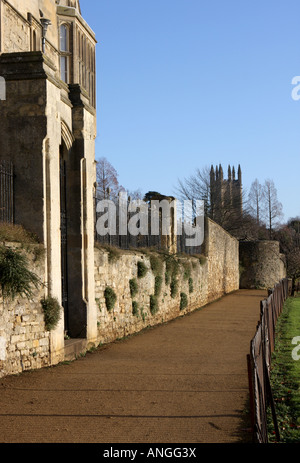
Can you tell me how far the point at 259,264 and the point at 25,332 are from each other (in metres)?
32.3

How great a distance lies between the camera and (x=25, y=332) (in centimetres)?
831

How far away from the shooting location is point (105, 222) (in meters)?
13.3

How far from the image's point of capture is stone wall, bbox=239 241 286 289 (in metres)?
39.1

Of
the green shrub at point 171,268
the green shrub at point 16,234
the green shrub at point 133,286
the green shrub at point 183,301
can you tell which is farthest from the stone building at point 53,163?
the green shrub at point 183,301

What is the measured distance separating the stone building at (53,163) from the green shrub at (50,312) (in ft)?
0.60

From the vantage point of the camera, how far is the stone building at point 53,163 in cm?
912

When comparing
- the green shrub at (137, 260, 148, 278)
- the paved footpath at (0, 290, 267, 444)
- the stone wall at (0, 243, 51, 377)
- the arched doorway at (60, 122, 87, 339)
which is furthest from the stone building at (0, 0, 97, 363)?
the green shrub at (137, 260, 148, 278)

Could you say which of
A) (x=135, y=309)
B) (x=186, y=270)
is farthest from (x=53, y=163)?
(x=186, y=270)

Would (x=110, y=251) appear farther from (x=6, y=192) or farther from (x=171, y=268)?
(x=171, y=268)

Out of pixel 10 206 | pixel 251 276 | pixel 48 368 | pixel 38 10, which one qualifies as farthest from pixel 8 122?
pixel 251 276

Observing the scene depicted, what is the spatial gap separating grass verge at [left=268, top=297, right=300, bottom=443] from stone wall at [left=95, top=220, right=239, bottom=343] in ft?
10.9

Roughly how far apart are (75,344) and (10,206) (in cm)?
264

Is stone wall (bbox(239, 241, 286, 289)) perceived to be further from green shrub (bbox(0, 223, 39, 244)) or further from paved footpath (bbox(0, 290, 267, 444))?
green shrub (bbox(0, 223, 39, 244))
